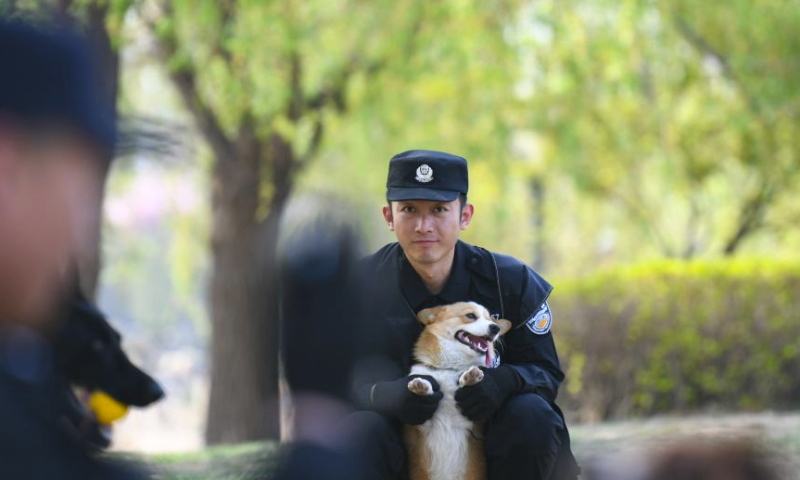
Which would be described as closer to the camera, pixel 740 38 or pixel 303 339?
pixel 303 339

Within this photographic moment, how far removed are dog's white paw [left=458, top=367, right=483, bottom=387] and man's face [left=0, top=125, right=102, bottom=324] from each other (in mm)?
2004

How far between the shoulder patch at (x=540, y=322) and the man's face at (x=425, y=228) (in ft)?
1.11

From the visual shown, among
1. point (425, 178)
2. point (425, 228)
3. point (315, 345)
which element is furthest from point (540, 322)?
point (315, 345)

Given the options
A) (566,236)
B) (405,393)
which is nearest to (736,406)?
(405,393)

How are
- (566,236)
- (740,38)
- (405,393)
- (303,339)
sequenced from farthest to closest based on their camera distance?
(566,236) < (740,38) < (405,393) < (303,339)

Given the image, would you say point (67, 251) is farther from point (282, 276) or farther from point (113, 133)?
point (282, 276)

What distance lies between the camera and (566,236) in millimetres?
23672

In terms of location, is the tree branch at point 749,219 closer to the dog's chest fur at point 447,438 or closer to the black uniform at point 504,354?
the black uniform at point 504,354

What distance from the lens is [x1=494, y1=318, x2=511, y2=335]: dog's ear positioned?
10.6ft

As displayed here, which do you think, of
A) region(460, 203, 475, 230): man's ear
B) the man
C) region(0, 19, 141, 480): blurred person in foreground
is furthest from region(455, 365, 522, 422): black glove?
region(0, 19, 141, 480): blurred person in foreground

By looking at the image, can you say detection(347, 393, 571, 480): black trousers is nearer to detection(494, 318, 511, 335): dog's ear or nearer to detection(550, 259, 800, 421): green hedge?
detection(494, 318, 511, 335): dog's ear

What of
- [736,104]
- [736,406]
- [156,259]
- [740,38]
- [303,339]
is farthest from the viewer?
[156,259]

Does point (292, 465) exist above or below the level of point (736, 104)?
below

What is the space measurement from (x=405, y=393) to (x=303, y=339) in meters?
2.07
